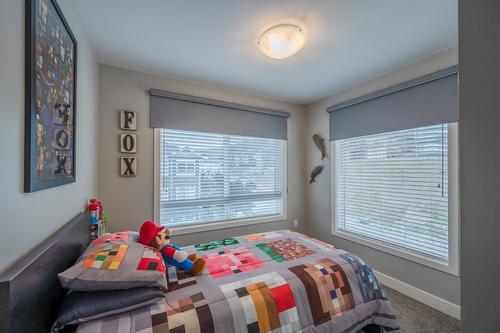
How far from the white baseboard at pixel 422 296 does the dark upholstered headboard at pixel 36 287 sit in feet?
9.66

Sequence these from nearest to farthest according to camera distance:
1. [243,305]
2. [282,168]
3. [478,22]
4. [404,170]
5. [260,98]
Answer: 1. [478,22]
2. [243,305]
3. [404,170]
4. [260,98]
5. [282,168]

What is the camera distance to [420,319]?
191cm

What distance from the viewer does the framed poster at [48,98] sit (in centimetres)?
84

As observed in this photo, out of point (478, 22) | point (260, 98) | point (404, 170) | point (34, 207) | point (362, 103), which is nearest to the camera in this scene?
point (478, 22)

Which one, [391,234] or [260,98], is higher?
[260,98]

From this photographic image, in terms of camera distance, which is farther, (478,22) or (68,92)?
(68,92)

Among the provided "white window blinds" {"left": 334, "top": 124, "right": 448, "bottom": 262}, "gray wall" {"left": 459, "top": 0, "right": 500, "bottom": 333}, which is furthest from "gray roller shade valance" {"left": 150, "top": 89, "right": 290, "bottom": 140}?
"gray wall" {"left": 459, "top": 0, "right": 500, "bottom": 333}

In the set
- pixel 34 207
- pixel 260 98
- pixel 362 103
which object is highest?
pixel 260 98

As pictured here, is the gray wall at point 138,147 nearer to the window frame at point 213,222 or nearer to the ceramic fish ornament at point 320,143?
the window frame at point 213,222

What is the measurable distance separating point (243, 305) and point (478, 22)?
59.2 inches

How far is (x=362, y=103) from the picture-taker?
2678 mm

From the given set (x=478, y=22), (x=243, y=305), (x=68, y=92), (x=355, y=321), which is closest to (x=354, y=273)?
(x=355, y=321)

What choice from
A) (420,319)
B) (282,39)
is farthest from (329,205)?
(282,39)

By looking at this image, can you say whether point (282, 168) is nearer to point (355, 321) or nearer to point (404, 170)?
point (404, 170)
